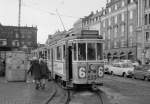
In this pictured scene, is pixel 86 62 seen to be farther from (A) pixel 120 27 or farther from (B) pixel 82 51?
(A) pixel 120 27

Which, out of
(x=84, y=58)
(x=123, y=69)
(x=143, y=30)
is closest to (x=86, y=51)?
(x=84, y=58)

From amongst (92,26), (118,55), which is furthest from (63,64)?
(92,26)

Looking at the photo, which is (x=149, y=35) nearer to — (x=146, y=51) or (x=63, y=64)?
(x=146, y=51)

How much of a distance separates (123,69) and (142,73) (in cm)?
415

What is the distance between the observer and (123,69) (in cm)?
2905

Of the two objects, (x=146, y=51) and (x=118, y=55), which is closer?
(x=146, y=51)

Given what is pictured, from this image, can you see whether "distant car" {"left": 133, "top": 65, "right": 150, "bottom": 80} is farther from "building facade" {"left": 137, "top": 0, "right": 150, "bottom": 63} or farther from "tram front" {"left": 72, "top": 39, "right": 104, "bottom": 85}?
"building facade" {"left": 137, "top": 0, "right": 150, "bottom": 63}

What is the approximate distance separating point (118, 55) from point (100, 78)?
54246mm

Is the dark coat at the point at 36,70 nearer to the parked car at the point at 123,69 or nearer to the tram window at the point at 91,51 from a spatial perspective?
the tram window at the point at 91,51

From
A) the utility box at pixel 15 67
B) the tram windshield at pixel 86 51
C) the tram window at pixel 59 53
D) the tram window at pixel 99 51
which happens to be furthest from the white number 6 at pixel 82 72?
the utility box at pixel 15 67

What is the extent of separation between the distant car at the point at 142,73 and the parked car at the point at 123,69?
1.44 meters

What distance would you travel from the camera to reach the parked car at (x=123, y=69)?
91.9 feet

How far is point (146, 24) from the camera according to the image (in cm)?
5469

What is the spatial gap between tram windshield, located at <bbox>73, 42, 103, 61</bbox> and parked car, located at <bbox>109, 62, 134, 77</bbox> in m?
13.6
